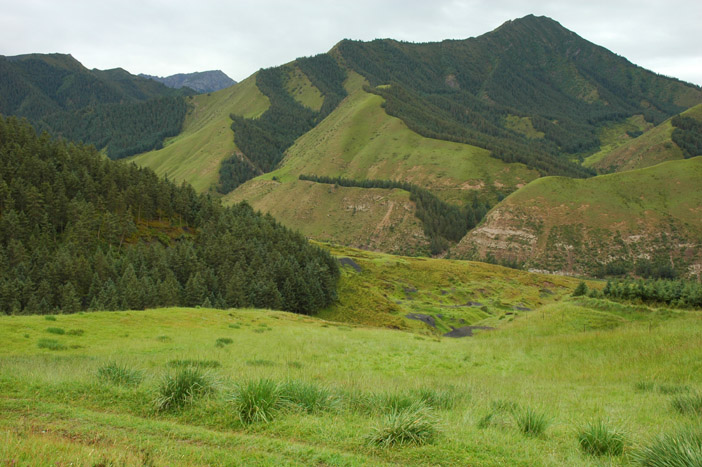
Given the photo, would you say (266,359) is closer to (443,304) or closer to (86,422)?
(86,422)

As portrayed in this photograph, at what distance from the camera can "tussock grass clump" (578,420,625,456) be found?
745cm

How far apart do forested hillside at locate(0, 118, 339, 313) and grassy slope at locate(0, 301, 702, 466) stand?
31148mm

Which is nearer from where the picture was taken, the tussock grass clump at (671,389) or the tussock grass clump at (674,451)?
the tussock grass clump at (674,451)

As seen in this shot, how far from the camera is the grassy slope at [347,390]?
6.88 m

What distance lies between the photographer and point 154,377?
11.6 meters

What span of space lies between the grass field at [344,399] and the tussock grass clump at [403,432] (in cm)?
3

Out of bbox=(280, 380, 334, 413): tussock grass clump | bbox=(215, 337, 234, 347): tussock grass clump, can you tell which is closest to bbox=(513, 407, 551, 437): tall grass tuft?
bbox=(280, 380, 334, 413): tussock grass clump

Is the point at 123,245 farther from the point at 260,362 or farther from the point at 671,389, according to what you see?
the point at 671,389

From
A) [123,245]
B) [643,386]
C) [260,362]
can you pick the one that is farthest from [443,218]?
[643,386]

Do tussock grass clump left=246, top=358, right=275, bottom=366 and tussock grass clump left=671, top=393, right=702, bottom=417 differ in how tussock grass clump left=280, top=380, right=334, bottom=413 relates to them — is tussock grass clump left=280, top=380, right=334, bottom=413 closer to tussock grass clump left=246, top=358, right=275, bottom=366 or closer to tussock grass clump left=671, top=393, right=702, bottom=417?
tussock grass clump left=246, top=358, right=275, bottom=366

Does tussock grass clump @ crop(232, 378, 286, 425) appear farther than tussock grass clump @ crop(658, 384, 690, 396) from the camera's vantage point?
No

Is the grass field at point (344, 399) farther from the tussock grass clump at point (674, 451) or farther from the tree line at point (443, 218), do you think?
the tree line at point (443, 218)

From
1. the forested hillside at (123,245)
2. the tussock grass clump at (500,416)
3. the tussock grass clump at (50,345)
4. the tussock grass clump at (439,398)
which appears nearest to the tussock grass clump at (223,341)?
the tussock grass clump at (50,345)

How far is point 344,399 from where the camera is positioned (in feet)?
33.3
